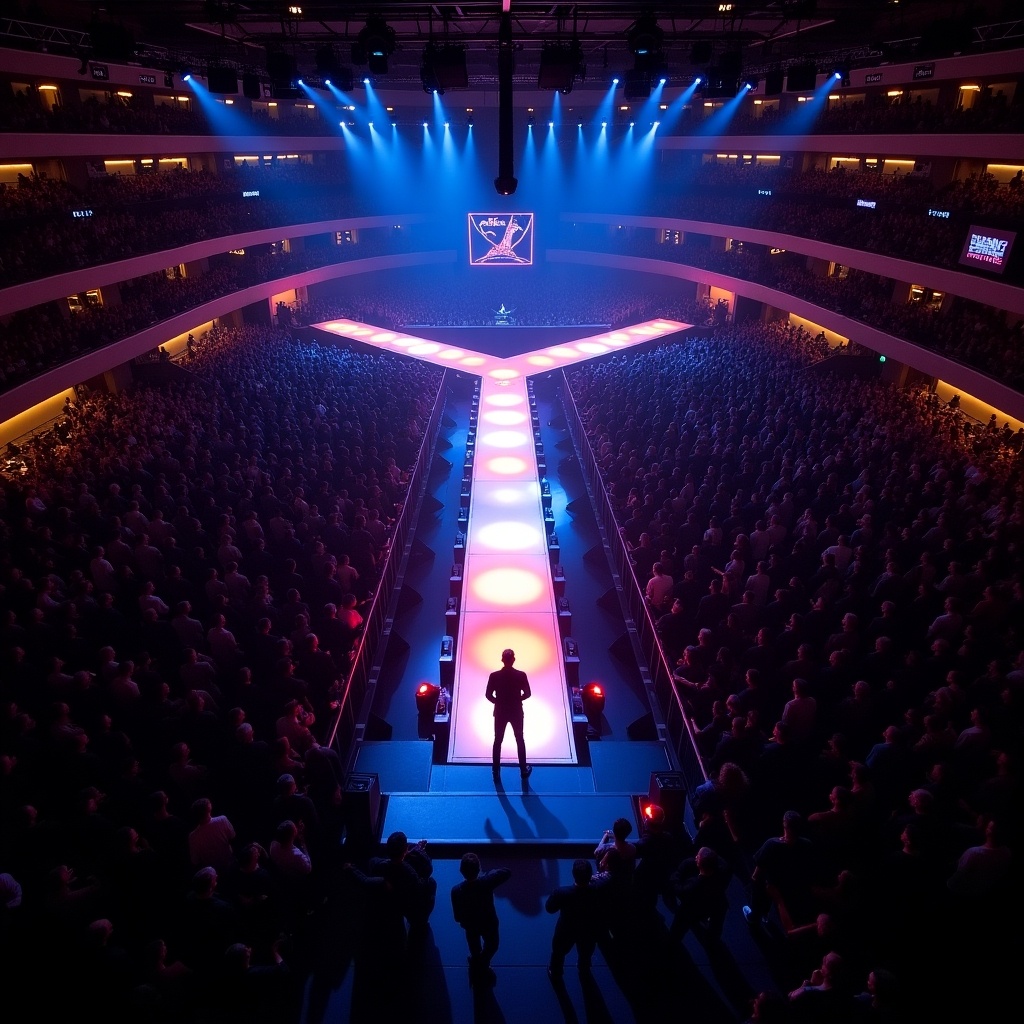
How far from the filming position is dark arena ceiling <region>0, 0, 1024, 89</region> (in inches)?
422

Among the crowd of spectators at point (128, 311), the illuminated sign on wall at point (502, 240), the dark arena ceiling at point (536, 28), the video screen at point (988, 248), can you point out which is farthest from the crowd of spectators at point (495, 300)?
the video screen at point (988, 248)

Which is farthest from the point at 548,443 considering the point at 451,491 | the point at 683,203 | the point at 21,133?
the point at 683,203

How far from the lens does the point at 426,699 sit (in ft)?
29.2

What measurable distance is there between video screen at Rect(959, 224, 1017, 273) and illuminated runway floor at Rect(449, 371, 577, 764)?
11.2 m

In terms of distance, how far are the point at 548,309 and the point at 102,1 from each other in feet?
74.3

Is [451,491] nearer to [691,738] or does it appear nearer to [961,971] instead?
[691,738]

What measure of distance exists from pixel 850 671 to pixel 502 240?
27667mm

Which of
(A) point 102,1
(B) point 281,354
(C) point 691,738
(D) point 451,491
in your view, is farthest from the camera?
(B) point 281,354

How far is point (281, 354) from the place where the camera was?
22.8 m

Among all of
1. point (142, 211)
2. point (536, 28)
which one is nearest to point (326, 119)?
point (142, 211)

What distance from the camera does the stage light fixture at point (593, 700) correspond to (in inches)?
354

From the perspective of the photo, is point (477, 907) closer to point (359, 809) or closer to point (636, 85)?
point (359, 809)

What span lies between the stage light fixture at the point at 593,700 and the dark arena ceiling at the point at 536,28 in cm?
821

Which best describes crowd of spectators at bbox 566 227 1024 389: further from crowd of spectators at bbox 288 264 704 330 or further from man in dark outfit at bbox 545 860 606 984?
man in dark outfit at bbox 545 860 606 984
